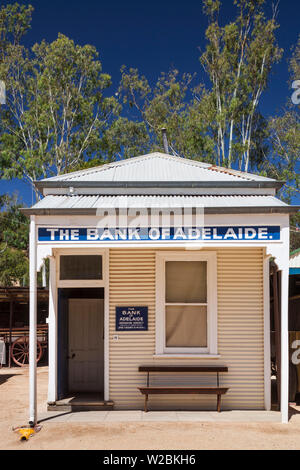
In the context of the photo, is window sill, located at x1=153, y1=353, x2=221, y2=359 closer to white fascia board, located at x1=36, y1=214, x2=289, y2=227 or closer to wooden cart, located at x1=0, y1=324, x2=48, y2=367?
white fascia board, located at x1=36, y1=214, x2=289, y2=227

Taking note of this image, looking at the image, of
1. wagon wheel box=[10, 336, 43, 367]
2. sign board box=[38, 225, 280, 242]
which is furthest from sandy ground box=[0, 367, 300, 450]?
wagon wheel box=[10, 336, 43, 367]

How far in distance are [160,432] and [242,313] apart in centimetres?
285

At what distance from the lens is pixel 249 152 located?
32.3 m

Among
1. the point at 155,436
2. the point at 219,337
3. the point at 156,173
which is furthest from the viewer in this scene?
the point at 156,173

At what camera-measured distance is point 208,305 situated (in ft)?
30.9

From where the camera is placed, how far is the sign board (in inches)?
320

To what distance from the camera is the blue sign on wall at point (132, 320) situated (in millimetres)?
9383

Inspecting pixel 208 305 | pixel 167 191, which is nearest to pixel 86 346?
pixel 208 305

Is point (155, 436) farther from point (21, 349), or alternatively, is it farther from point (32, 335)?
point (21, 349)

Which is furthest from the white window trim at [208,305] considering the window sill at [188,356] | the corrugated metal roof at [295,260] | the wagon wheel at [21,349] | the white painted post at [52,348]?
the corrugated metal roof at [295,260]

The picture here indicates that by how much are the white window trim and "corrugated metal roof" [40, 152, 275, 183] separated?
1.56 metres

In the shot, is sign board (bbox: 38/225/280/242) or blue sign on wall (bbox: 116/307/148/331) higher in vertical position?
sign board (bbox: 38/225/280/242)

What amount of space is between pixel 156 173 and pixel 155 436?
549cm
